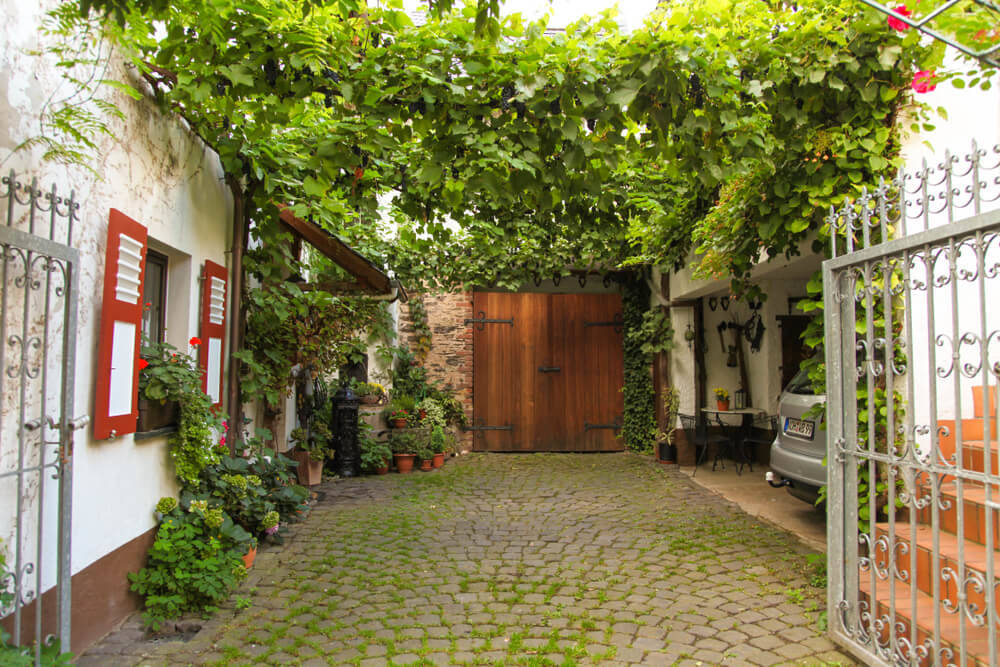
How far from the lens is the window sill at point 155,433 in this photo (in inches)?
133

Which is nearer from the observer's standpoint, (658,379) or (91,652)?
(91,652)

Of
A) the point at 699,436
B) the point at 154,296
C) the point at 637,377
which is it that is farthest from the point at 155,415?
the point at 637,377

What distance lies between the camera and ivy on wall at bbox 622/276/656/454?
9.25 m

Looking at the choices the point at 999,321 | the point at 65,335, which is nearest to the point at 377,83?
the point at 65,335

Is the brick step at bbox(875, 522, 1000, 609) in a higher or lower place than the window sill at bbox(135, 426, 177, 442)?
lower

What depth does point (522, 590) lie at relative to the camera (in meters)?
3.79

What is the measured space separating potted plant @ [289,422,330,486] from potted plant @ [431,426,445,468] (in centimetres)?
153

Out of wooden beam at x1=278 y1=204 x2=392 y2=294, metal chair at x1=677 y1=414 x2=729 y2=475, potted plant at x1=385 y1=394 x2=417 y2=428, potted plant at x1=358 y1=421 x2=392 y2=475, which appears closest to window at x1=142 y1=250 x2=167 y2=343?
wooden beam at x1=278 y1=204 x2=392 y2=294

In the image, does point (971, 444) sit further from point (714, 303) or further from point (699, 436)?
point (714, 303)

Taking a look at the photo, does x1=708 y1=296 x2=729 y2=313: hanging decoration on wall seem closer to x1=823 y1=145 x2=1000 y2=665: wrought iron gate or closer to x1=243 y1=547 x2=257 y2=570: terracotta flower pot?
x1=823 y1=145 x2=1000 y2=665: wrought iron gate

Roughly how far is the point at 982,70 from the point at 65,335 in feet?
15.0

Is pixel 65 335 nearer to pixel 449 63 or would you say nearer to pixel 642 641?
pixel 449 63

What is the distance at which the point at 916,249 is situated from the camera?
250 cm

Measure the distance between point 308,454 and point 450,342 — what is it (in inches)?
129
